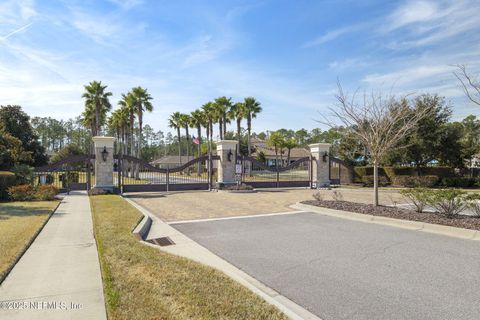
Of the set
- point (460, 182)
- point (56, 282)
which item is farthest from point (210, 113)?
point (56, 282)

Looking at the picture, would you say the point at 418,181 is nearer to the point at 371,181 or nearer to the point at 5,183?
the point at 371,181

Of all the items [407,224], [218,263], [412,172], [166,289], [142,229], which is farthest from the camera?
→ [412,172]

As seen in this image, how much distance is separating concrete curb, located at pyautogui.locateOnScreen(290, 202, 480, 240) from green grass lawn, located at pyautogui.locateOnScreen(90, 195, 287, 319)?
6.08 metres

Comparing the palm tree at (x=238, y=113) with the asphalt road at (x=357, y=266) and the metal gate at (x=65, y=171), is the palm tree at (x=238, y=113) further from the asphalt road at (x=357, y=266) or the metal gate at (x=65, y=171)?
the asphalt road at (x=357, y=266)

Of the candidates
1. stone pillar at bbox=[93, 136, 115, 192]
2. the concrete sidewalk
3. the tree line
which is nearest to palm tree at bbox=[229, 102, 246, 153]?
the tree line

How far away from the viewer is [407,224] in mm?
8703

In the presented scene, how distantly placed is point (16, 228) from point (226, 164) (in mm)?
13177

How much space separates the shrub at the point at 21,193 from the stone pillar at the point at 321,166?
17.1 metres

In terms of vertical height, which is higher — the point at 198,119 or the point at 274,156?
the point at 198,119

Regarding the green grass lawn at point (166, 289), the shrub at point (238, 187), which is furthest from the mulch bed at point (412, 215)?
the shrub at point (238, 187)

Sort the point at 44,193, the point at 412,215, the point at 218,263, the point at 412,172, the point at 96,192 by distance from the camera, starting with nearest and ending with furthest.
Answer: the point at 218,263 → the point at 412,215 → the point at 44,193 → the point at 96,192 → the point at 412,172

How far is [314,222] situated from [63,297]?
7.20m

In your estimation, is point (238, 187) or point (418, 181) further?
point (418, 181)

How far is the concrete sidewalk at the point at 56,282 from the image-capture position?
360 cm
